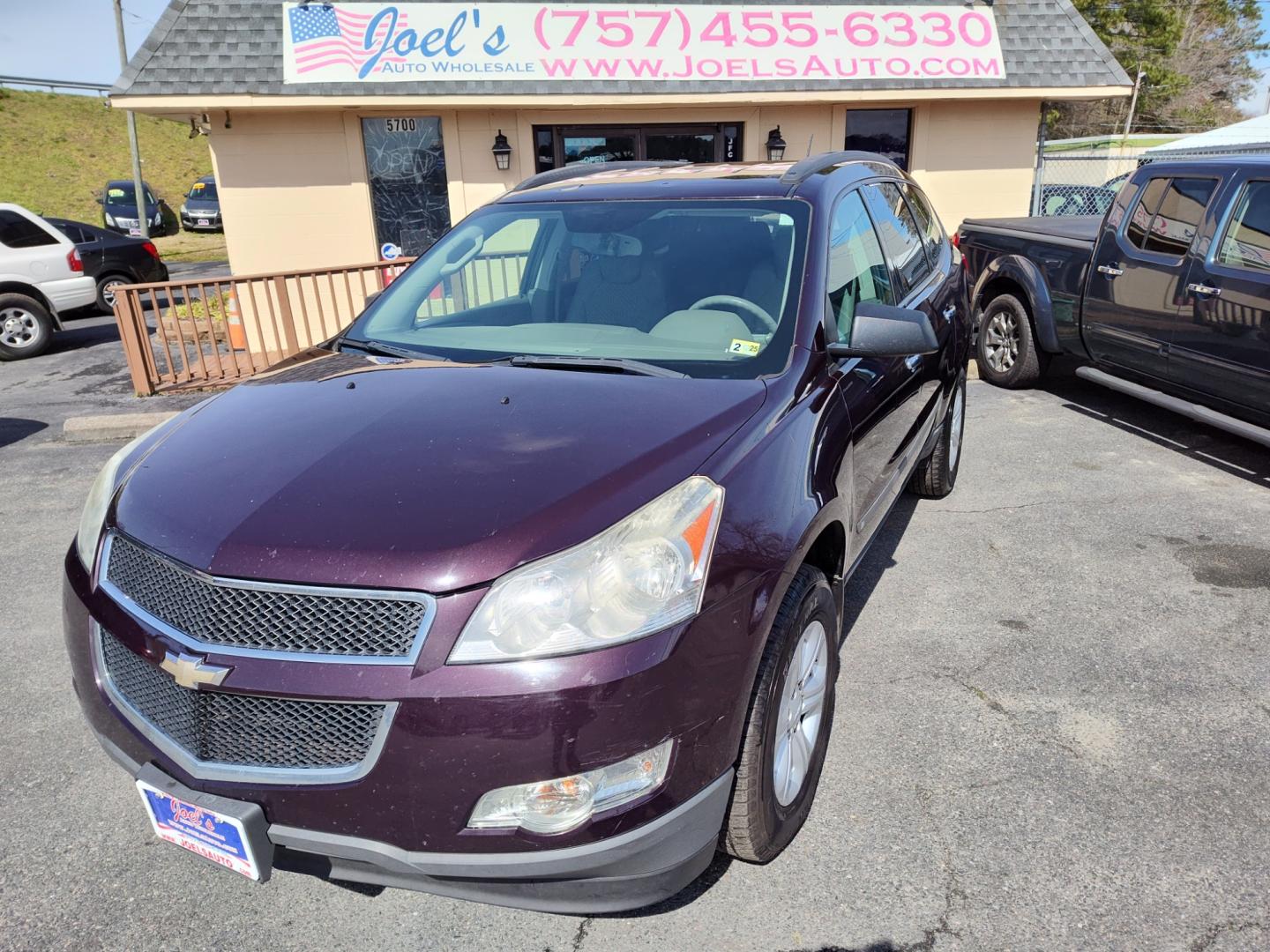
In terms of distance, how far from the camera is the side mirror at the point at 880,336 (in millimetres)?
2838

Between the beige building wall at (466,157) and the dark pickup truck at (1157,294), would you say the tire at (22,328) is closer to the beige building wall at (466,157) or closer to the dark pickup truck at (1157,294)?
the beige building wall at (466,157)

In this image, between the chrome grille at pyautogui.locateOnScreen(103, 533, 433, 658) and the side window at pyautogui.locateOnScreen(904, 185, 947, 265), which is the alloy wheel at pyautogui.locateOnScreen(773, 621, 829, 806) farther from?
the side window at pyautogui.locateOnScreen(904, 185, 947, 265)

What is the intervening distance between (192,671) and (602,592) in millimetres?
903

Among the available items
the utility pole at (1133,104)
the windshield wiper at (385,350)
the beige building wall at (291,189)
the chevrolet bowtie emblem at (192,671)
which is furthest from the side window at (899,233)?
the utility pole at (1133,104)

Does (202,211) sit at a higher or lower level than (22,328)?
lower

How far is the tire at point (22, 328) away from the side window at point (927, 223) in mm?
11313

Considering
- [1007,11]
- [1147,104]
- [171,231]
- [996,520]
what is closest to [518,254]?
[996,520]

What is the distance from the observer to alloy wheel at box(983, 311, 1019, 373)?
7.71 m

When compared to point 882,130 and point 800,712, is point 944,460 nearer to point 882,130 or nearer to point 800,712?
point 800,712

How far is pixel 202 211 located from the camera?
2962cm

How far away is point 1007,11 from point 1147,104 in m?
42.7

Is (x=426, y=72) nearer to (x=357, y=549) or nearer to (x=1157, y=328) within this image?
(x=1157, y=328)

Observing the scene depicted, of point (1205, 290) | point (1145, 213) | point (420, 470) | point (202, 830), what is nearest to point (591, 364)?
point (420, 470)

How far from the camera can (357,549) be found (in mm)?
1915
